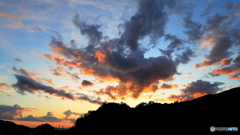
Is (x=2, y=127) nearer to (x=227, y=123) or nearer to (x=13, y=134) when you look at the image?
(x=13, y=134)

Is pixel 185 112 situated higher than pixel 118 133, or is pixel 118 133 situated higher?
pixel 185 112

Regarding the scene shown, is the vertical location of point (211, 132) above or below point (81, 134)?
above

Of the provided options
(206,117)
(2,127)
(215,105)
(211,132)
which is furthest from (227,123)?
(2,127)

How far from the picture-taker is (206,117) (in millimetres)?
24000

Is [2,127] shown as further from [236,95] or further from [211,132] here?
[236,95]

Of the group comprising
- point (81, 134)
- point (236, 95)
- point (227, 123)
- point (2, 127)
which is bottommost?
point (81, 134)

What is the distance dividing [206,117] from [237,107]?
15.2 feet

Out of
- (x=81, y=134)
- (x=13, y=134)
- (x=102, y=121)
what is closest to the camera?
(x=13, y=134)

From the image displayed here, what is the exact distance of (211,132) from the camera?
67.9 feet

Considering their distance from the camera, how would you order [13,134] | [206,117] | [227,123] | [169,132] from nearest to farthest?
[227,123] → [206,117] → [169,132] → [13,134]

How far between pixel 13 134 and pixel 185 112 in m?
39.6

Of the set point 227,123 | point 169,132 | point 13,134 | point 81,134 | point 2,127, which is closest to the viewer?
point 227,123

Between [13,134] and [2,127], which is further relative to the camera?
[2,127]

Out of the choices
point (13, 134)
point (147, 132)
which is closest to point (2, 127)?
point (13, 134)
